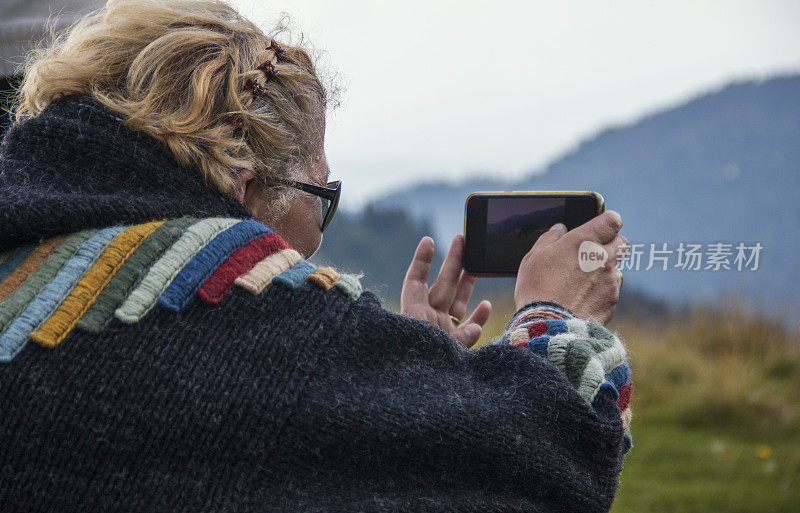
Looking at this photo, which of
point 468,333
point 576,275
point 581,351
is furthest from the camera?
point 468,333

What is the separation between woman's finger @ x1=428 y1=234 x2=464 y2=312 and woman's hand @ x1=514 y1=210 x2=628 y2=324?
36 centimetres

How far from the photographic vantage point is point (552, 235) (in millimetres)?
1727

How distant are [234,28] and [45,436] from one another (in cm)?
84

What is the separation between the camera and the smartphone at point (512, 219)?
1.74 metres

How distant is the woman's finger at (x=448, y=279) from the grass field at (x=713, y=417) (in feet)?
4.16

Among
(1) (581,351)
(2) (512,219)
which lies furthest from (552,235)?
(1) (581,351)

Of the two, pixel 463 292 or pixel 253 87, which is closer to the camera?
pixel 253 87

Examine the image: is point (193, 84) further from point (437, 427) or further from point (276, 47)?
point (437, 427)

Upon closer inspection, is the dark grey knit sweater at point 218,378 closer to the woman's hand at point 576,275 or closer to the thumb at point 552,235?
the woman's hand at point 576,275

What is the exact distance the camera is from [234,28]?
1.47 meters

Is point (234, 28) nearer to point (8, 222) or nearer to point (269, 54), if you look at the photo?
point (269, 54)

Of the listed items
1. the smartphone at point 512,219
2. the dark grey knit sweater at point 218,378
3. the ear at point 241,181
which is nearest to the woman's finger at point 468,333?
the smartphone at point 512,219

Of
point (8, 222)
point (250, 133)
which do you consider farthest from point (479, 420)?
point (8, 222)

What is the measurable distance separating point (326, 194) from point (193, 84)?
394 mm
